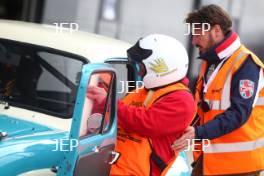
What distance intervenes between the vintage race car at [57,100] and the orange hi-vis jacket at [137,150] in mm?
63

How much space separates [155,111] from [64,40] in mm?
1372

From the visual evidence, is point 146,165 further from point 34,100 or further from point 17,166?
point 34,100

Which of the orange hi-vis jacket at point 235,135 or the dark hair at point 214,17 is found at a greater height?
the dark hair at point 214,17

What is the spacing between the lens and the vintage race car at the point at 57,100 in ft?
11.4

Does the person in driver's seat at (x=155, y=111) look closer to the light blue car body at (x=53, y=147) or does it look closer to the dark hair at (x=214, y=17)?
the light blue car body at (x=53, y=147)

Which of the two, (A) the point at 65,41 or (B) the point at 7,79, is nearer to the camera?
(B) the point at 7,79

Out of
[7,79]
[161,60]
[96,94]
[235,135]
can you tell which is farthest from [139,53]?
[7,79]

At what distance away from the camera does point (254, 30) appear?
1328 cm

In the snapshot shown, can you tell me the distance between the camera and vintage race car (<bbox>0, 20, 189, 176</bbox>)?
3.46 m

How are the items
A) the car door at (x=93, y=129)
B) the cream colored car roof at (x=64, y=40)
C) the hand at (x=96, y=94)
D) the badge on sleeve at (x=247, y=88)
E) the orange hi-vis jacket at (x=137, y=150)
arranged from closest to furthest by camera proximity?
the car door at (x=93, y=129)
the hand at (x=96, y=94)
the orange hi-vis jacket at (x=137, y=150)
the badge on sleeve at (x=247, y=88)
the cream colored car roof at (x=64, y=40)

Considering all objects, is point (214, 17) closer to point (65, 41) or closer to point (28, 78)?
point (65, 41)

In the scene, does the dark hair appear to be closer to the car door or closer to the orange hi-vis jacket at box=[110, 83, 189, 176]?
the orange hi-vis jacket at box=[110, 83, 189, 176]

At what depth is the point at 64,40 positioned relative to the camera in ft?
15.6

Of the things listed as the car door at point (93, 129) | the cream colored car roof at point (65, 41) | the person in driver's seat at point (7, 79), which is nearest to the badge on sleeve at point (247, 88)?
the car door at point (93, 129)
